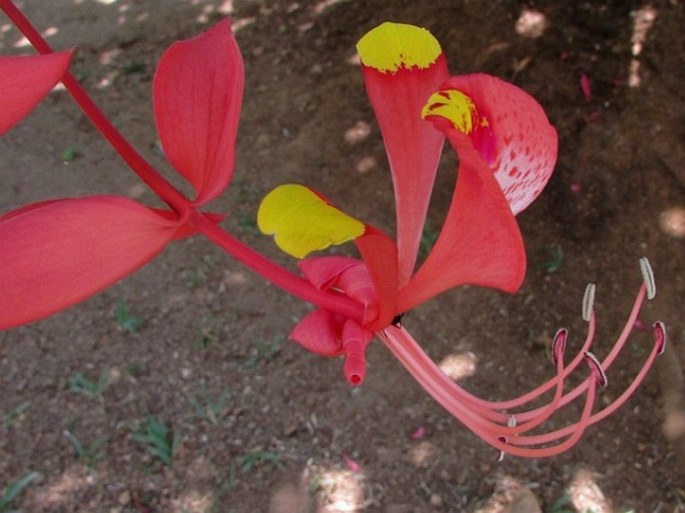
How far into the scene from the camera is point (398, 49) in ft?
2.56

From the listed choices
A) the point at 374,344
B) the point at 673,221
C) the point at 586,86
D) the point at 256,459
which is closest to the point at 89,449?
the point at 256,459

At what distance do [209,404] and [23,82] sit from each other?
1.92 m

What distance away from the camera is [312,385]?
2408 millimetres

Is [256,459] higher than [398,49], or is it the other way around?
[398,49]

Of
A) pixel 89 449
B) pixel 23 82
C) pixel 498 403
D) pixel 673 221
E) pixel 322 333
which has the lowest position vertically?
pixel 673 221

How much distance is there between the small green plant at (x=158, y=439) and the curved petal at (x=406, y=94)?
1.67m

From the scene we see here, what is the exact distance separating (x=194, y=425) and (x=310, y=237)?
1806mm

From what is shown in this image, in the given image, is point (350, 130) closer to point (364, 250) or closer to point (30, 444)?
point (30, 444)

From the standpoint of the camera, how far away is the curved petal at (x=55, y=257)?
23.6 inches

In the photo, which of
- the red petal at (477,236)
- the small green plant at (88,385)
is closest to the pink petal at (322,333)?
the red petal at (477,236)

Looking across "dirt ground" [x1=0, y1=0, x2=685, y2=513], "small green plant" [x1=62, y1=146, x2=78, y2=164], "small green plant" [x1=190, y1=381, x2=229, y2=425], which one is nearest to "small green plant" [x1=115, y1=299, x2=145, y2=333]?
"dirt ground" [x1=0, y1=0, x2=685, y2=513]

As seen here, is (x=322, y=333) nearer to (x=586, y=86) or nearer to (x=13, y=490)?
(x=13, y=490)

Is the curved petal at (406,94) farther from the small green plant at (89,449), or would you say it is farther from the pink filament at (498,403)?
the small green plant at (89,449)

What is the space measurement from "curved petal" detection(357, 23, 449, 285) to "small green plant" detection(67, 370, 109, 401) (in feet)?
5.98
